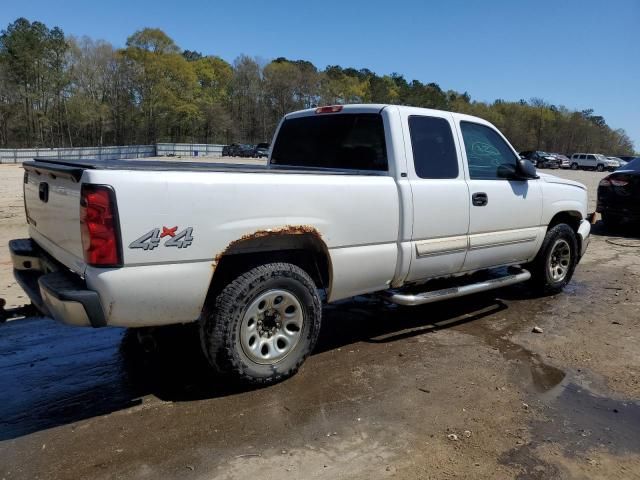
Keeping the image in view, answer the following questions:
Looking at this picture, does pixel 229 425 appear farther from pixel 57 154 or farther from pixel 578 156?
pixel 578 156

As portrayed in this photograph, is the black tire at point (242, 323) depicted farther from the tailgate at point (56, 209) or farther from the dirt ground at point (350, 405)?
the tailgate at point (56, 209)

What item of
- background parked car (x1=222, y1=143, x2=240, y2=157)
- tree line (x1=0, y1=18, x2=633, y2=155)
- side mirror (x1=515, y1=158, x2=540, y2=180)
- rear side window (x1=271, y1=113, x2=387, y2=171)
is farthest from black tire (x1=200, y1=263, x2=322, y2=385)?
tree line (x1=0, y1=18, x2=633, y2=155)

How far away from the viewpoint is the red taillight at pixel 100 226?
3.08 m

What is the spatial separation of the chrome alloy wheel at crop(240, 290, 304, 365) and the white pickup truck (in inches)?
0.4

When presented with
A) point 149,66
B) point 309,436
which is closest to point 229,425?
point 309,436

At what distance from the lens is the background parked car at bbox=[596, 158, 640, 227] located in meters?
10.9

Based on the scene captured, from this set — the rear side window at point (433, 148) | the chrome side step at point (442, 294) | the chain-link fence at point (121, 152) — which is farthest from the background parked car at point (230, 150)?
the rear side window at point (433, 148)

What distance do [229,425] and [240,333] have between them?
0.61 metres

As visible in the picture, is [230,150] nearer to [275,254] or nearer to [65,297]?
[275,254]

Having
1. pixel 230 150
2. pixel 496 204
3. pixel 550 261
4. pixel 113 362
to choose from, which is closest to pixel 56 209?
pixel 113 362

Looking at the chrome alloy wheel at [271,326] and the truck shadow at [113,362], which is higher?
the chrome alloy wheel at [271,326]

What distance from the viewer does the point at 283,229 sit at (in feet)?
12.5

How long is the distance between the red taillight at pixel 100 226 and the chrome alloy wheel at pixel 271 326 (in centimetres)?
103

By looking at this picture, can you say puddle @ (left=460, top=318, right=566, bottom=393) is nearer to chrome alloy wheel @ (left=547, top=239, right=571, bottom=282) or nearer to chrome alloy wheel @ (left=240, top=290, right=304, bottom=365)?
chrome alloy wheel @ (left=547, top=239, right=571, bottom=282)
